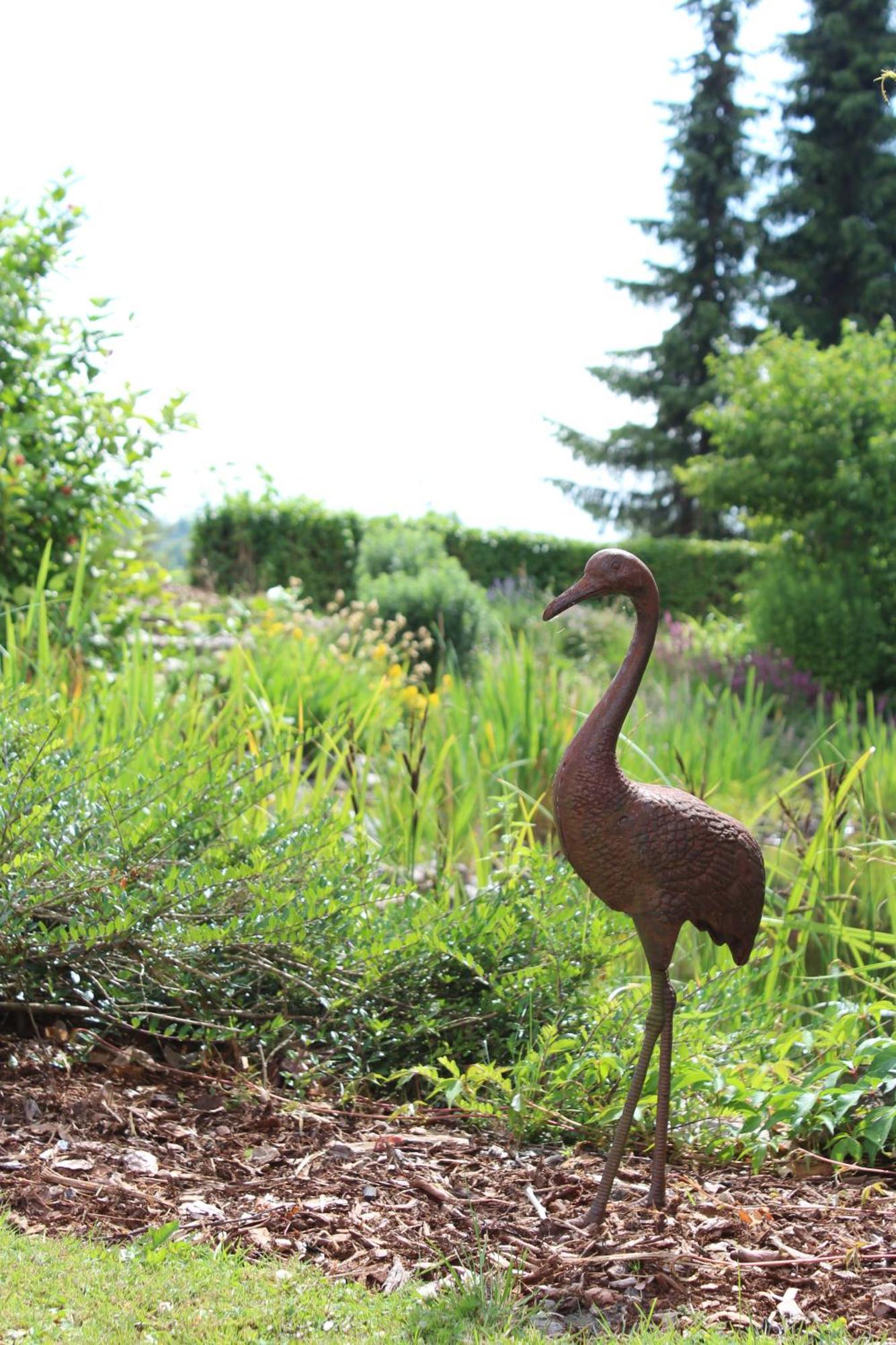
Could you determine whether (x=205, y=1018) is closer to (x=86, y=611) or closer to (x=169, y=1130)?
(x=169, y=1130)

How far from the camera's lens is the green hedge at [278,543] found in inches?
619

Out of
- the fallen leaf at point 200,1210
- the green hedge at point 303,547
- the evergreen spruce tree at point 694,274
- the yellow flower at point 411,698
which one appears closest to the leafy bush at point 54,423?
the yellow flower at point 411,698

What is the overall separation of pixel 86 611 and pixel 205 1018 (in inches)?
134

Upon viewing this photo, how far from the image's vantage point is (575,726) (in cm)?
570

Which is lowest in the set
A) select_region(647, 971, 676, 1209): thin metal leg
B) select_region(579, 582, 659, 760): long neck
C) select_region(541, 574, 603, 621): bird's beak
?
select_region(647, 971, 676, 1209): thin metal leg

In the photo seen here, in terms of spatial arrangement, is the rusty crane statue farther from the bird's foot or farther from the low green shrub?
the low green shrub

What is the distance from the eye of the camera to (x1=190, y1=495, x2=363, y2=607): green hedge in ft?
51.6

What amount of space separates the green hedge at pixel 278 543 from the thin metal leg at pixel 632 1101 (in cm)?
1357

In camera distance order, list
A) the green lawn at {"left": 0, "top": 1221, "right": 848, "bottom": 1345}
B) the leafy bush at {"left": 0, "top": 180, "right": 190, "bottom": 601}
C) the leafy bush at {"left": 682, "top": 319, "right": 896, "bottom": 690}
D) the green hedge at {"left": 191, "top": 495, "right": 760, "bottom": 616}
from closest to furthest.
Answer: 1. the green lawn at {"left": 0, "top": 1221, "right": 848, "bottom": 1345}
2. the leafy bush at {"left": 0, "top": 180, "right": 190, "bottom": 601}
3. the leafy bush at {"left": 682, "top": 319, "right": 896, "bottom": 690}
4. the green hedge at {"left": 191, "top": 495, "right": 760, "bottom": 616}

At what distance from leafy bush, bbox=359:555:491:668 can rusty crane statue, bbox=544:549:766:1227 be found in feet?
26.9

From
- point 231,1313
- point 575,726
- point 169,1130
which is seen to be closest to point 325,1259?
point 231,1313

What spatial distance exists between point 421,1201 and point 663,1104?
54cm

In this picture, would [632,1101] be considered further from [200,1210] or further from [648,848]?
[200,1210]

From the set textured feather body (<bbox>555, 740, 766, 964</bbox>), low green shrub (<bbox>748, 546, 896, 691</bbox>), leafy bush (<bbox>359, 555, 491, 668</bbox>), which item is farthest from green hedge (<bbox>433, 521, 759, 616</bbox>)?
textured feather body (<bbox>555, 740, 766, 964</bbox>)
